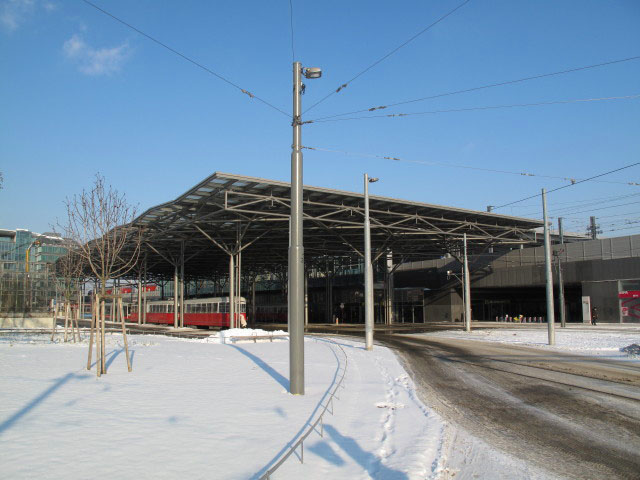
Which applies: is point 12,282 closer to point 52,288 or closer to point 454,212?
point 52,288

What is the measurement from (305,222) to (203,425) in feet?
110

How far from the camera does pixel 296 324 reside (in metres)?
10.2

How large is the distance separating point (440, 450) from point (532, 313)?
60.7 metres

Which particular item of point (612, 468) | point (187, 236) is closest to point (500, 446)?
point (612, 468)

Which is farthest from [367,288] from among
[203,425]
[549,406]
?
[203,425]

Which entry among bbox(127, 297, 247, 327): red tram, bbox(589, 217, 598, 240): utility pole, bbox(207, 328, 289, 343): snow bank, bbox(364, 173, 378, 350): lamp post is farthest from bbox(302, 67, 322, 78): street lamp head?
bbox(589, 217, 598, 240): utility pole

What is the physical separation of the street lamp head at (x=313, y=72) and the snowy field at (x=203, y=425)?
691 centimetres

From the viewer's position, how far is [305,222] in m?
40.5

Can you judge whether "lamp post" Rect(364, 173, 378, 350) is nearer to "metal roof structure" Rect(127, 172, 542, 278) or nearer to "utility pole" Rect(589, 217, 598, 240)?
"metal roof structure" Rect(127, 172, 542, 278)

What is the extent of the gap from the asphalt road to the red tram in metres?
26.8

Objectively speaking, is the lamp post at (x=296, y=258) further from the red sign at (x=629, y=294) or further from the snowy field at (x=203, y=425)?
the red sign at (x=629, y=294)

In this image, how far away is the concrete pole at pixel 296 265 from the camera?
10086 mm

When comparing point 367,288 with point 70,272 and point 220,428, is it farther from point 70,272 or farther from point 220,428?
point 70,272

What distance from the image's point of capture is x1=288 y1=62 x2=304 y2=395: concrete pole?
33.1 ft
